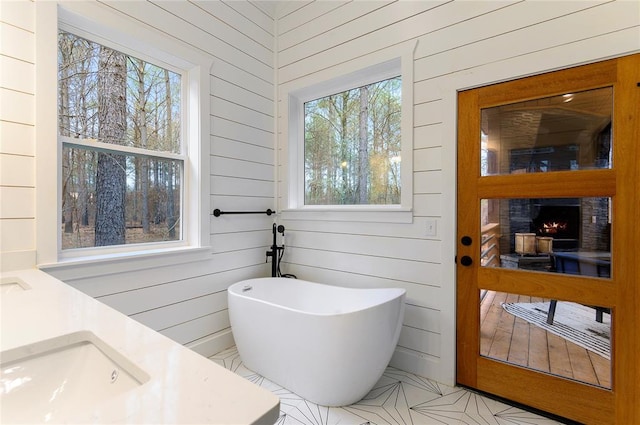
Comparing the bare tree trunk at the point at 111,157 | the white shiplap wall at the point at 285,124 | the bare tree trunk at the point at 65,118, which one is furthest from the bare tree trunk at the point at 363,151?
the bare tree trunk at the point at 65,118

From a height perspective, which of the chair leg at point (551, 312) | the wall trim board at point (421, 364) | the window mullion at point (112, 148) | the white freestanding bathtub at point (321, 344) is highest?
the window mullion at point (112, 148)

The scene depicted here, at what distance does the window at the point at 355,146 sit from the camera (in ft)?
8.30

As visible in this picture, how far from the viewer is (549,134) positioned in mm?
1839

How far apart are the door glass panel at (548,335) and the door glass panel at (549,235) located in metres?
0.22

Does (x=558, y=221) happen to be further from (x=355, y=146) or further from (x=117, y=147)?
(x=117, y=147)

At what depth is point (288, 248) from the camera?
9.77 feet

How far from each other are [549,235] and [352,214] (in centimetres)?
132

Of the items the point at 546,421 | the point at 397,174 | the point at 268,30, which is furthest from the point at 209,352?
the point at 268,30

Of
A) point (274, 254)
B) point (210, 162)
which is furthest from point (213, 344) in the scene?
point (210, 162)

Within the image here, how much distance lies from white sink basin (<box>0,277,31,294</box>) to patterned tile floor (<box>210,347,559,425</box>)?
1397 mm

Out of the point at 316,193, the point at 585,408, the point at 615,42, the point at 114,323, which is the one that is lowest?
the point at 585,408

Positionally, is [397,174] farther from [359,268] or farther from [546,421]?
[546,421]

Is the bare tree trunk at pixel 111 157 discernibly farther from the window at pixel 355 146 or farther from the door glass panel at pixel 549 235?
the door glass panel at pixel 549 235

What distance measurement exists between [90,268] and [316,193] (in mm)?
1837
